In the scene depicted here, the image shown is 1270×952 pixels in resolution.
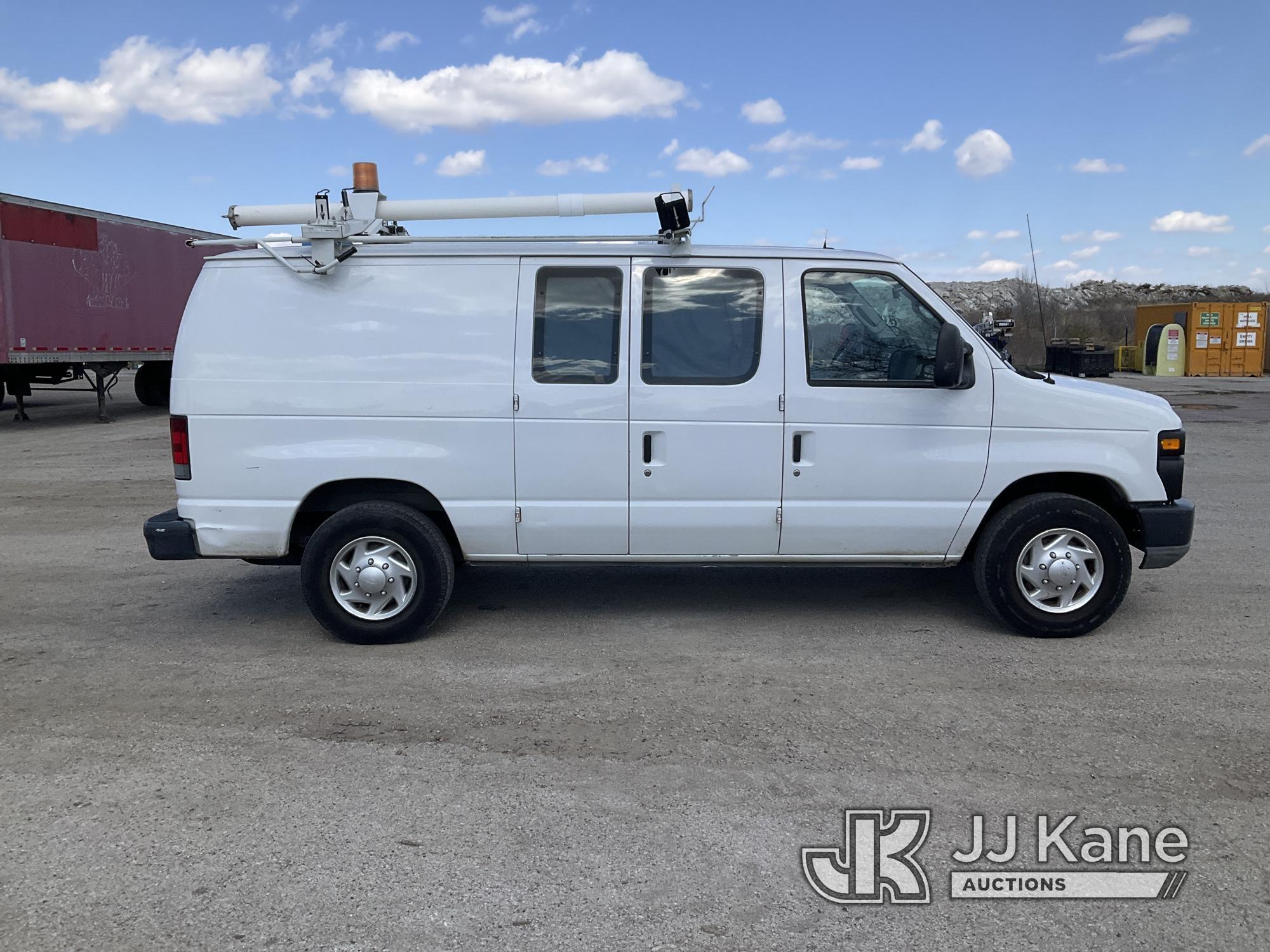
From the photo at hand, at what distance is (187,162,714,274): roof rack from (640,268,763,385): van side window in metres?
0.26

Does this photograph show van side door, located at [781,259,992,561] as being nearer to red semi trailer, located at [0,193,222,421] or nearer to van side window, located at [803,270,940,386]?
van side window, located at [803,270,940,386]

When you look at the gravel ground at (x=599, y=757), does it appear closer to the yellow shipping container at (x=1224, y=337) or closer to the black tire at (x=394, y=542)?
the black tire at (x=394, y=542)

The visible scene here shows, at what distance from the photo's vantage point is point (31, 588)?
280 inches

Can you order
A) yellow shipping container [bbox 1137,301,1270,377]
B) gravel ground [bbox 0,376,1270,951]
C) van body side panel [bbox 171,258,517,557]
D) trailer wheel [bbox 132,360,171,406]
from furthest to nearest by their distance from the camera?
yellow shipping container [bbox 1137,301,1270,377]
trailer wheel [bbox 132,360,171,406]
van body side panel [bbox 171,258,517,557]
gravel ground [bbox 0,376,1270,951]

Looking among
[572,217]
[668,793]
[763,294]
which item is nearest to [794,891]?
[668,793]

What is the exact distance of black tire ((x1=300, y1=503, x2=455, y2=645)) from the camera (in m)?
5.57

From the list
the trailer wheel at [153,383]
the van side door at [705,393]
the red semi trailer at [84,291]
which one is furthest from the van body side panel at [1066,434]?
the trailer wheel at [153,383]

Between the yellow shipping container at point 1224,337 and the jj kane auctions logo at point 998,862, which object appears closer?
the jj kane auctions logo at point 998,862

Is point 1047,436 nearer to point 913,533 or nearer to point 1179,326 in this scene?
point 913,533

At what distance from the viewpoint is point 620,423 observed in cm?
556

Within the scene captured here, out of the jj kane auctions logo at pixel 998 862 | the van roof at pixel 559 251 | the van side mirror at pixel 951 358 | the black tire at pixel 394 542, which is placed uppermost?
the van roof at pixel 559 251

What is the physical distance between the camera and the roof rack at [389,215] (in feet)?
18.1

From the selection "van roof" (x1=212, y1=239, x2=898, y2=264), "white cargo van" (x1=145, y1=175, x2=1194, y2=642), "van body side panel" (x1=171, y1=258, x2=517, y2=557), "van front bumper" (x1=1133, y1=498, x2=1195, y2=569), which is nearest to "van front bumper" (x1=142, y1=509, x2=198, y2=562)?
"white cargo van" (x1=145, y1=175, x2=1194, y2=642)

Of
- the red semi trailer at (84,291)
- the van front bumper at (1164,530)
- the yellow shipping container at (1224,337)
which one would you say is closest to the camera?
the van front bumper at (1164,530)
